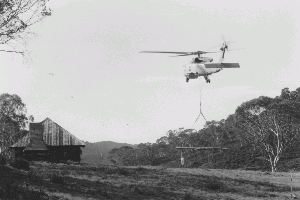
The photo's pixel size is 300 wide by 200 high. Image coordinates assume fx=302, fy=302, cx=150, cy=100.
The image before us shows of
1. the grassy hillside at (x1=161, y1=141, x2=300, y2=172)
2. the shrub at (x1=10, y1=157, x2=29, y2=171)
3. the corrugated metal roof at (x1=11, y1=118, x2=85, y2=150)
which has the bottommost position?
the grassy hillside at (x1=161, y1=141, x2=300, y2=172)

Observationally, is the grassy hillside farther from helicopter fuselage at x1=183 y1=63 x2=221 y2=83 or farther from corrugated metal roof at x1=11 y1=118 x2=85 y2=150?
helicopter fuselage at x1=183 y1=63 x2=221 y2=83

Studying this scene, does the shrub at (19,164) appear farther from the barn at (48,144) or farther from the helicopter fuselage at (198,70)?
the barn at (48,144)

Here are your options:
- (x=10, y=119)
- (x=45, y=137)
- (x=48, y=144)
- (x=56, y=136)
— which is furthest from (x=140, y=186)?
(x=10, y=119)

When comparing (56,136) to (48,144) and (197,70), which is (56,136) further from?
(197,70)

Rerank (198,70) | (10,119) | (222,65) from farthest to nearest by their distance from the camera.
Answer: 1. (10,119)
2. (198,70)
3. (222,65)

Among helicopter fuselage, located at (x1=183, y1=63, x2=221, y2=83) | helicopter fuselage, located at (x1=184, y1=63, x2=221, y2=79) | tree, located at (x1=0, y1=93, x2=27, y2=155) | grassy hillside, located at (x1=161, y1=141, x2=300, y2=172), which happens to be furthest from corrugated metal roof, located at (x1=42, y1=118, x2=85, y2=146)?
grassy hillside, located at (x1=161, y1=141, x2=300, y2=172)

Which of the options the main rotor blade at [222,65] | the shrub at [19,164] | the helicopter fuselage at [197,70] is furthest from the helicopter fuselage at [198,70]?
the shrub at [19,164]

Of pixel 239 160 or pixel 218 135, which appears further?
pixel 218 135
